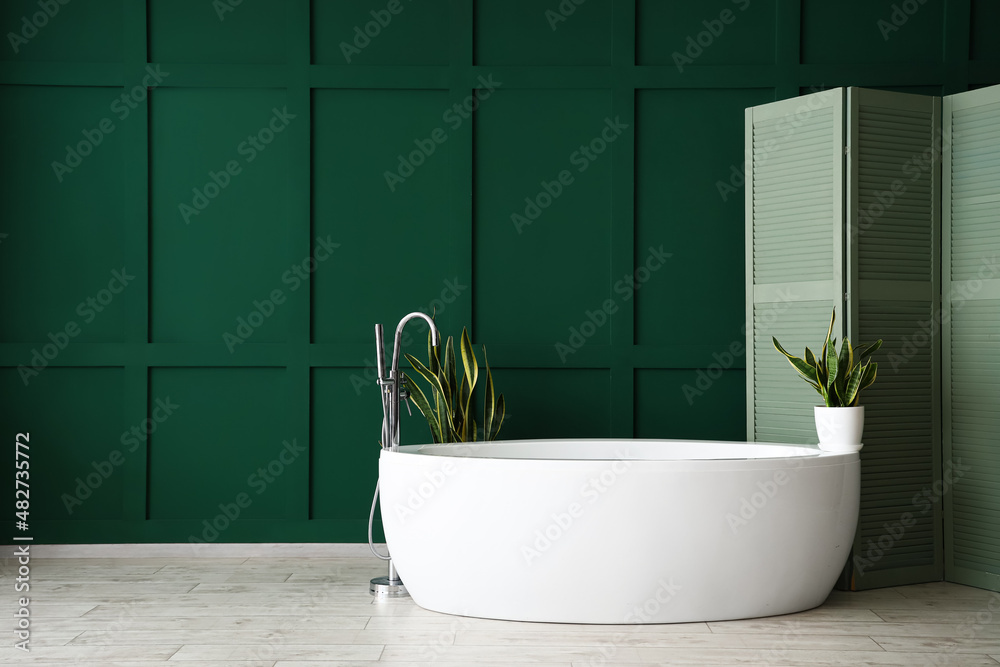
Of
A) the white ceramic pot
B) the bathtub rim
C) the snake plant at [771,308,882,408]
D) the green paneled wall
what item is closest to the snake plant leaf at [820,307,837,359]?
the snake plant at [771,308,882,408]

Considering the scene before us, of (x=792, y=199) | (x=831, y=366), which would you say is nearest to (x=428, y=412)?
(x=831, y=366)

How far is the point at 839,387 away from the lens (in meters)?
Answer: 3.05

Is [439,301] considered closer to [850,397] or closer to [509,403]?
[509,403]

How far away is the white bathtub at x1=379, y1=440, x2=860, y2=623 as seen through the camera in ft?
8.57

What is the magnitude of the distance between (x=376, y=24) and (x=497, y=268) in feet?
3.78

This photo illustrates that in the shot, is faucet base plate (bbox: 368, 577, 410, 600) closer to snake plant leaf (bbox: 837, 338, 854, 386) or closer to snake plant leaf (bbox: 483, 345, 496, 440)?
snake plant leaf (bbox: 483, 345, 496, 440)

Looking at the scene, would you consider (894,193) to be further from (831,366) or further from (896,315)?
(831,366)

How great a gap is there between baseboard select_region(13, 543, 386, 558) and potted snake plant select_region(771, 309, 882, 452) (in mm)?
1814

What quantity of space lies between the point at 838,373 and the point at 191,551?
2624mm

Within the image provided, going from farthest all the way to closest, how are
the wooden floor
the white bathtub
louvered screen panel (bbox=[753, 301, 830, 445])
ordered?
1. louvered screen panel (bbox=[753, 301, 830, 445])
2. the white bathtub
3. the wooden floor

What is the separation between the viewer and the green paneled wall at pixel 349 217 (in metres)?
3.80

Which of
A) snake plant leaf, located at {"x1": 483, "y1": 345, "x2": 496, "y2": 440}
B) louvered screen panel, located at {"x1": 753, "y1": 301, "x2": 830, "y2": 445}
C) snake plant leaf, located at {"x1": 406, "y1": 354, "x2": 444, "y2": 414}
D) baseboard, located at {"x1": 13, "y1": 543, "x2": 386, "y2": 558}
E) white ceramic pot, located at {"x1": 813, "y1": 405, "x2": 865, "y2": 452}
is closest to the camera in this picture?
white ceramic pot, located at {"x1": 813, "y1": 405, "x2": 865, "y2": 452}

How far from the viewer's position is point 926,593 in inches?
125

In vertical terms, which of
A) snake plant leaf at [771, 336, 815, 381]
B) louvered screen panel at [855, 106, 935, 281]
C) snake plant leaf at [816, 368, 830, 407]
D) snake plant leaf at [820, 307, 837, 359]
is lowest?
snake plant leaf at [816, 368, 830, 407]
